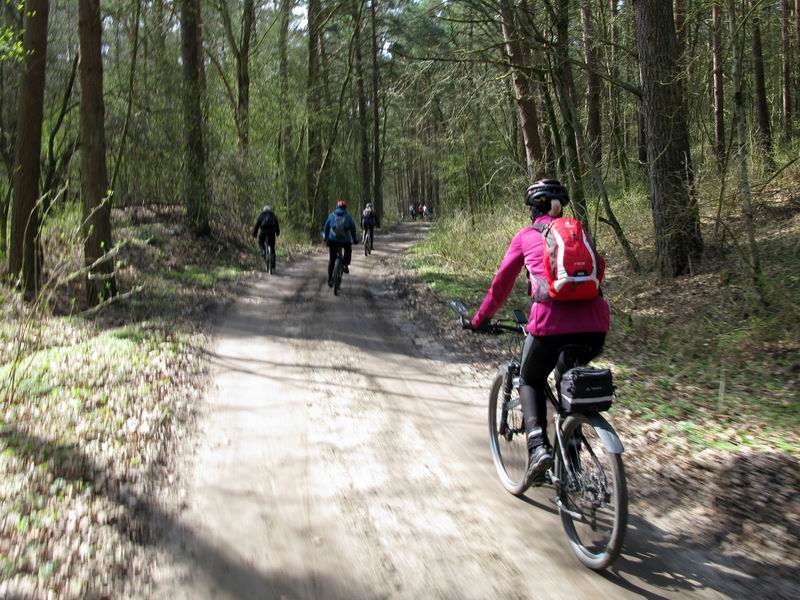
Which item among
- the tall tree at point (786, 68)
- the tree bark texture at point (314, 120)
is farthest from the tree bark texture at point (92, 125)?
the tall tree at point (786, 68)

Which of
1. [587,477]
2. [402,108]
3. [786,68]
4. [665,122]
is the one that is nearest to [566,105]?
[665,122]

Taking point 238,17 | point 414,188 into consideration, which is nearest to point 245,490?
point 238,17

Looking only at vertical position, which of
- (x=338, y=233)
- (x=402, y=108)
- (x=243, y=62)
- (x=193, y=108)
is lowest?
(x=338, y=233)

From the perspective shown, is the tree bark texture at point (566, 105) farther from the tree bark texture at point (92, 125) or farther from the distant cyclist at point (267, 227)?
the tree bark texture at point (92, 125)

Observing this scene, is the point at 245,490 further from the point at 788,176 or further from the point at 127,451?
the point at 788,176

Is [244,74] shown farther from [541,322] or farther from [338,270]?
[541,322]

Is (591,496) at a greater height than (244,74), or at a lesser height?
lesser

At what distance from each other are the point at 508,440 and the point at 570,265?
1.76 m

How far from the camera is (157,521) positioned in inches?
160

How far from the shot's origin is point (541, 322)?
3.69 meters

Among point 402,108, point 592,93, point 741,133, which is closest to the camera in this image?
point 741,133

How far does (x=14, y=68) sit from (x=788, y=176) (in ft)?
63.2

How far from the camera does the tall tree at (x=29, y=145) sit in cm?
1108

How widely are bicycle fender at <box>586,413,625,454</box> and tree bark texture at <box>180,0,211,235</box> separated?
17180mm
